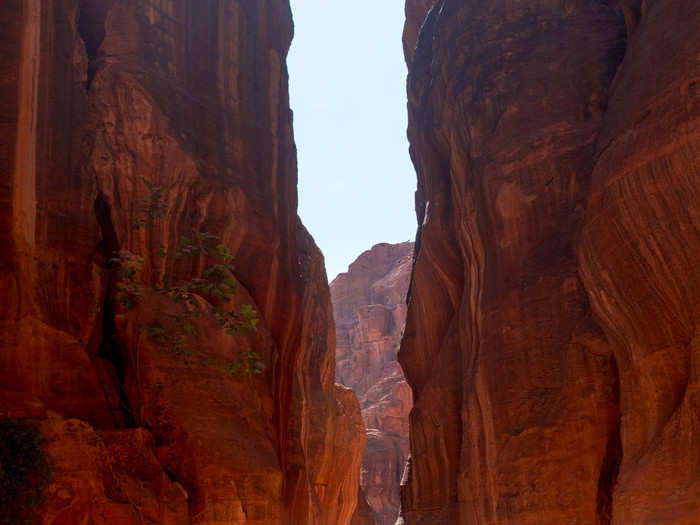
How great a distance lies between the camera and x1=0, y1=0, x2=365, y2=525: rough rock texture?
48.6ft

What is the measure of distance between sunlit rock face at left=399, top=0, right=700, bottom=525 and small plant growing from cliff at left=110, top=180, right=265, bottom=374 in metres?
4.75

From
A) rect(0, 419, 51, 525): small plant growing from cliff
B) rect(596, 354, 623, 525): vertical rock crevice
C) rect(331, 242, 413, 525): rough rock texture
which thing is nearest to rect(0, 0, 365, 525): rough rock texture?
rect(0, 419, 51, 525): small plant growing from cliff

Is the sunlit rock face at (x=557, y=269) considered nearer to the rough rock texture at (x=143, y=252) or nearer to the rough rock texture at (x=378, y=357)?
the rough rock texture at (x=143, y=252)

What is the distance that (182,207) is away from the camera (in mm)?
18375

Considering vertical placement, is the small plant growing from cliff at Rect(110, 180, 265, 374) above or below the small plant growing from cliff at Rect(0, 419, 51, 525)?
above

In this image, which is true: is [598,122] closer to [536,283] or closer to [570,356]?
[536,283]

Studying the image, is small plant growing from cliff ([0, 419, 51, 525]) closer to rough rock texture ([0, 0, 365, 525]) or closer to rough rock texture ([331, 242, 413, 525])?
rough rock texture ([0, 0, 365, 525])

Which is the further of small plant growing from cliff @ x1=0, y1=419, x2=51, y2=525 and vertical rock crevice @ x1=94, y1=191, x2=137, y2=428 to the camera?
vertical rock crevice @ x1=94, y1=191, x2=137, y2=428

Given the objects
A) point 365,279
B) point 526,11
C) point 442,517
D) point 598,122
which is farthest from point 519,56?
point 365,279

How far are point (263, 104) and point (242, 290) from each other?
17.7 feet

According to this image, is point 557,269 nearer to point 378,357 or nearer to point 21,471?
point 21,471

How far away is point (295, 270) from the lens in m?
21.7

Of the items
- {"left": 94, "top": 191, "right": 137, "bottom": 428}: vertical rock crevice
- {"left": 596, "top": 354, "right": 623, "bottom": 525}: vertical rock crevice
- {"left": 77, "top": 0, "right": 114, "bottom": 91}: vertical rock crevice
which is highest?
{"left": 77, "top": 0, "right": 114, "bottom": 91}: vertical rock crevice

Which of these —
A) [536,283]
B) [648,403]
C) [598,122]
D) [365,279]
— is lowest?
[648,403]
